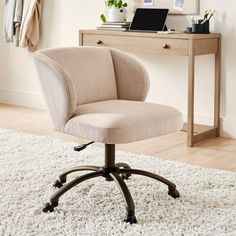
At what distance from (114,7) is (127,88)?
1596mm

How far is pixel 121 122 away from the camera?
2424mm

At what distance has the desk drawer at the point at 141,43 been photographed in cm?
389

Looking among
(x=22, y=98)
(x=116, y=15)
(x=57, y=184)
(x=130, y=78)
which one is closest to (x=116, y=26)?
(x=116, y=15)

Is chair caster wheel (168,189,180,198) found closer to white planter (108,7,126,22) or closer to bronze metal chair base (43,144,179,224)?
bronze metal chair base (43,144,179,224)

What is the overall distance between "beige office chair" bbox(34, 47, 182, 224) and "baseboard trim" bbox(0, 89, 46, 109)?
7.89 feet

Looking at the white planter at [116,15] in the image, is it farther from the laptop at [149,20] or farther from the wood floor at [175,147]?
the wood floor at [175,147]

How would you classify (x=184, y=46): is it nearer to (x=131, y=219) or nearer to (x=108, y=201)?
(x=108, y=201)

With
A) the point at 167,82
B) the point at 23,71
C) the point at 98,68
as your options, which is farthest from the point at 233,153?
the point at 23,71

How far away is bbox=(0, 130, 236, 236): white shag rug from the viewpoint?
2352 millimetres

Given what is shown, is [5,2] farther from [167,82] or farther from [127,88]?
[127,88]

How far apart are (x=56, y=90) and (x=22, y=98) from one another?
2.96 meters

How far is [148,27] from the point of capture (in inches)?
166

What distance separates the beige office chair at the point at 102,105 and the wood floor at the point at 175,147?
70 cm

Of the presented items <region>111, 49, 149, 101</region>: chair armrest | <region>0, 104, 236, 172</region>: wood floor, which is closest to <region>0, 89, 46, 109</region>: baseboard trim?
<region>0, 104, 236, 172</region>: wood floor
